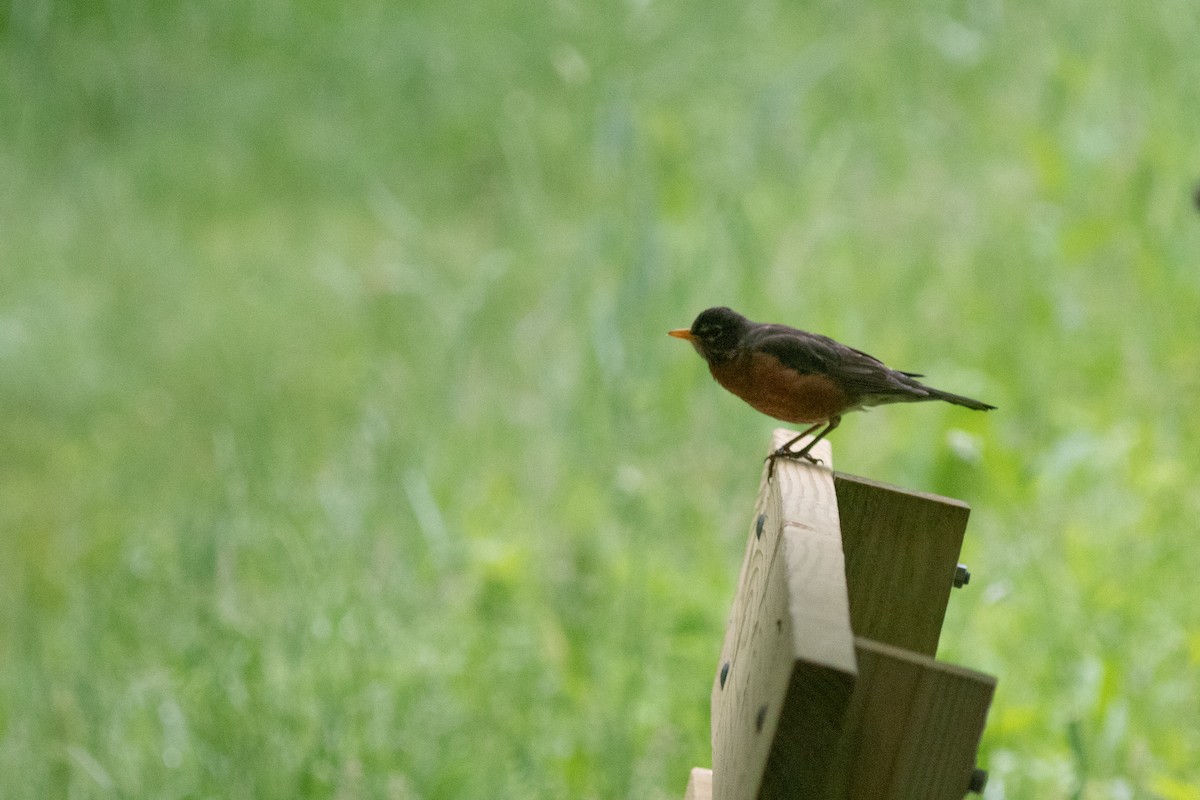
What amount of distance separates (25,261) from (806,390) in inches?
221

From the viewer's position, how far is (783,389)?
2.64m

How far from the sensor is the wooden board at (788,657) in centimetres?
111

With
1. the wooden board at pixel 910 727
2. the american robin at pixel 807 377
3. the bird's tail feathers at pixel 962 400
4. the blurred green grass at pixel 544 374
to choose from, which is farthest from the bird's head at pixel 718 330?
the wooden board at pixel 910 727

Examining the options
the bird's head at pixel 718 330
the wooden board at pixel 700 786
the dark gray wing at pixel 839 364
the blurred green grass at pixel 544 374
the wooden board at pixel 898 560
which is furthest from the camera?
the blurred green grass at pixel 544 374

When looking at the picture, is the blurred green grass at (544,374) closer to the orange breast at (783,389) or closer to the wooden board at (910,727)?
the orange breast at (783,389)

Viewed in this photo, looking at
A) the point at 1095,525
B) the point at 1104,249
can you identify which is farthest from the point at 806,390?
the point at 1104,249

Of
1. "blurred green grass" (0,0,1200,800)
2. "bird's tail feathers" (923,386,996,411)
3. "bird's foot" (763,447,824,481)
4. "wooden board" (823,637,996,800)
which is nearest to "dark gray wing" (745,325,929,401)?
"bird's tail feathers" (923,386,996,411)

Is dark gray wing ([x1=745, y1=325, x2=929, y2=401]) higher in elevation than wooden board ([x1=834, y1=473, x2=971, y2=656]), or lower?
higher

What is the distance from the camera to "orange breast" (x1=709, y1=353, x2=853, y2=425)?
104 inches

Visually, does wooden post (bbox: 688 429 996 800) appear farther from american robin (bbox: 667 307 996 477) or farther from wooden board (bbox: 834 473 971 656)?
american robin (bbox: 667 307 996 477)

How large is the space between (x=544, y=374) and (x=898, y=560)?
357 cm

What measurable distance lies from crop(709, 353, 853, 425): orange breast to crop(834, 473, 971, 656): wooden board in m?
0.91

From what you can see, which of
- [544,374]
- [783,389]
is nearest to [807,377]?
[783,389]

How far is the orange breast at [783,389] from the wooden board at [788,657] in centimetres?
90
